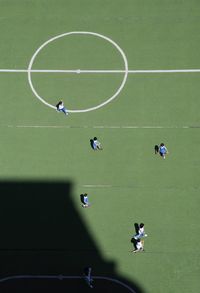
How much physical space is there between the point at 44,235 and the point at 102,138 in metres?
5.71

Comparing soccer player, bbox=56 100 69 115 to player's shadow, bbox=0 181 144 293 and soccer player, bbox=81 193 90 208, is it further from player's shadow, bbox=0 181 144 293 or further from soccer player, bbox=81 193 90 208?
soccer player, bbox=81 193 90 208

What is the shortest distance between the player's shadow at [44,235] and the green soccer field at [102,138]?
0.16 ft

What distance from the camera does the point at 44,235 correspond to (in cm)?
2189

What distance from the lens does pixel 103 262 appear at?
69.7 ft

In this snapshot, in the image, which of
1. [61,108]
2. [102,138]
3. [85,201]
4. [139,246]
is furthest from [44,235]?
[61,108]

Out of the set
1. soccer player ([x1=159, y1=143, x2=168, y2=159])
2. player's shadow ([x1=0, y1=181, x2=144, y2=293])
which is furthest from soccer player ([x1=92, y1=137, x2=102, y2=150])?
soccer player ([x1=159, y1=143, x2=168, y2=159])

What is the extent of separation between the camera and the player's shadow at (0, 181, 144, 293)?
21.3m

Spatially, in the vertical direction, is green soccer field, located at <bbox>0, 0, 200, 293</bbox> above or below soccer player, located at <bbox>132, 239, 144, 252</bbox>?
above

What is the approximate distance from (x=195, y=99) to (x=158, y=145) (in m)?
3.16

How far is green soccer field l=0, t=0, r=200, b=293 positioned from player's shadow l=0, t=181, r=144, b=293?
0.05m

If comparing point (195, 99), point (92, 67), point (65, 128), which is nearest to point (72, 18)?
point (92, 67)

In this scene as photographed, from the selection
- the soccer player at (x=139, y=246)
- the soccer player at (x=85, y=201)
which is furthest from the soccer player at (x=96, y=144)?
the soccer player at (x=139, y=246)

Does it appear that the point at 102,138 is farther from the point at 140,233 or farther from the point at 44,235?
the point at 44,235

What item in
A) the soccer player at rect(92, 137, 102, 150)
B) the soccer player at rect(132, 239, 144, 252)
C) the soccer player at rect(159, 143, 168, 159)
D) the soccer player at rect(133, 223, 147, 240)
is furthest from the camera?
the soccer player at rect(92, 137, 102, 150)
